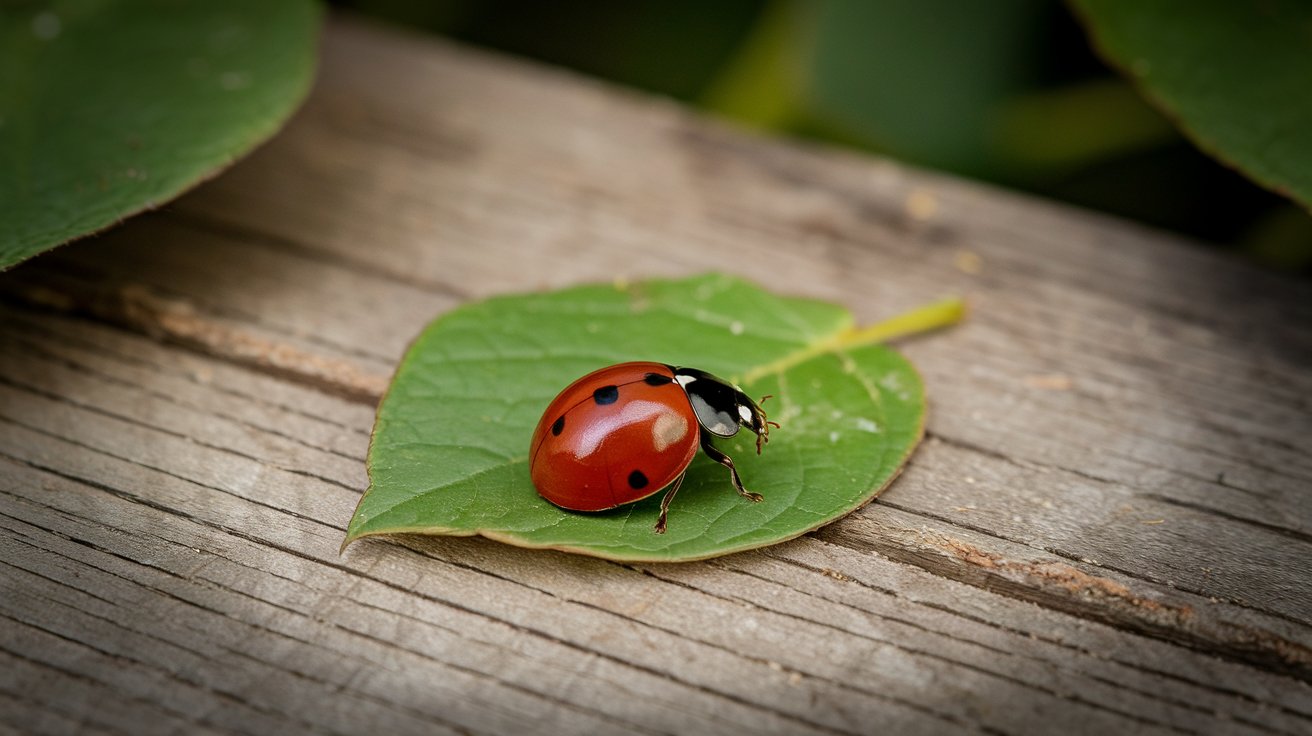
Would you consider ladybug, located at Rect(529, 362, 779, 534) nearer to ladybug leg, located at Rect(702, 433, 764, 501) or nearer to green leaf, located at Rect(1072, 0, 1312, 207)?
ladybug leg, located at Rect(702, 433, 764, 501)

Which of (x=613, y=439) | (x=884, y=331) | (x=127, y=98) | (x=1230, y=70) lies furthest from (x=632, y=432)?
(x=1230, y=70)

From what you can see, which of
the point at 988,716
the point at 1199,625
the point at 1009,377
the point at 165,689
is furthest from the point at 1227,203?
the point at 165,689

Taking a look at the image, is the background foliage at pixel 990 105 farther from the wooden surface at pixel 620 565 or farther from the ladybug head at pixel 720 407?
the ladybug head at pixel 720 407

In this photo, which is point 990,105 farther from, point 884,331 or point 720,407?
point 720,407

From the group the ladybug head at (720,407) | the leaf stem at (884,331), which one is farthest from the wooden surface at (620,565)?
the ladybug head at (720,407)

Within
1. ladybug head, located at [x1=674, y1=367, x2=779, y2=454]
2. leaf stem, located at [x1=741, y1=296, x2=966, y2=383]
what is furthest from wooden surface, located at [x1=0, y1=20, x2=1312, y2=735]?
ladybug head, located at [x1=674, y1=367, x2=779, y2=454]
